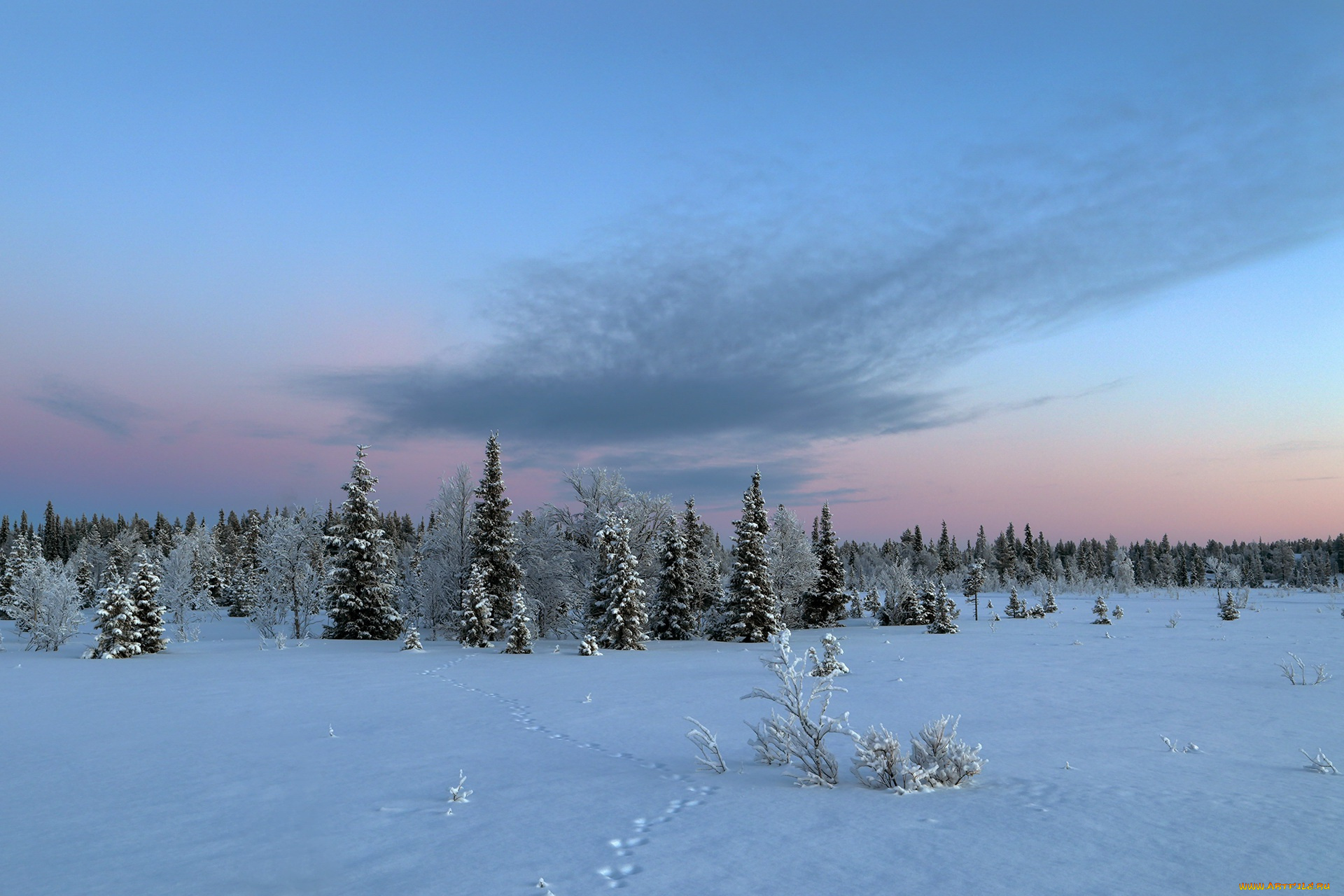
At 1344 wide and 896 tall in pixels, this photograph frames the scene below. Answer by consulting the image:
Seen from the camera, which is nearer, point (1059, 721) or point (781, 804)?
point (781, 804)

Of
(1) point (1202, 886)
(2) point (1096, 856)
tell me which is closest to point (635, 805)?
(2) point (1096, 856)

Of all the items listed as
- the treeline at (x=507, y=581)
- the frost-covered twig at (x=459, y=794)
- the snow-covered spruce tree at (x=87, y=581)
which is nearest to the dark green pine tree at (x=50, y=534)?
the snow-covered spruce tree at (x=87, y=581)

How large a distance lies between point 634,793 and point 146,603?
27.6m

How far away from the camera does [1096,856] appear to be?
18.7 feet

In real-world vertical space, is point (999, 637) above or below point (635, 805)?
below

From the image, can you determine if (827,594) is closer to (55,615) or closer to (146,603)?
(146,603)

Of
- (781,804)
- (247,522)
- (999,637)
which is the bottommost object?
(999,637)

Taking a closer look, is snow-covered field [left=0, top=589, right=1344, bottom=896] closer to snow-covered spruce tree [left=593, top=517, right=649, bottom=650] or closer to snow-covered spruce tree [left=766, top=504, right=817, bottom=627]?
snow-covered spruce tree [left=593, top=517, right=649, bottom=650]

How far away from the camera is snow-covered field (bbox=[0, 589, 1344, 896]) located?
18.6 ft

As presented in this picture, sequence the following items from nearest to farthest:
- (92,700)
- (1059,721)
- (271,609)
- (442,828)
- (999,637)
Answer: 1. (442,828)
2. (1059,721)
3. (92,700)
4. (999,637)
5. (271,609)

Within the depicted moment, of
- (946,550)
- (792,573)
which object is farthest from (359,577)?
(946,550)

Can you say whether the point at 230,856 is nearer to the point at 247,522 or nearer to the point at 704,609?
the point at 704,609

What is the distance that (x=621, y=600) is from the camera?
1200 inches

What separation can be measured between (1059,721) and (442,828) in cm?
1021
